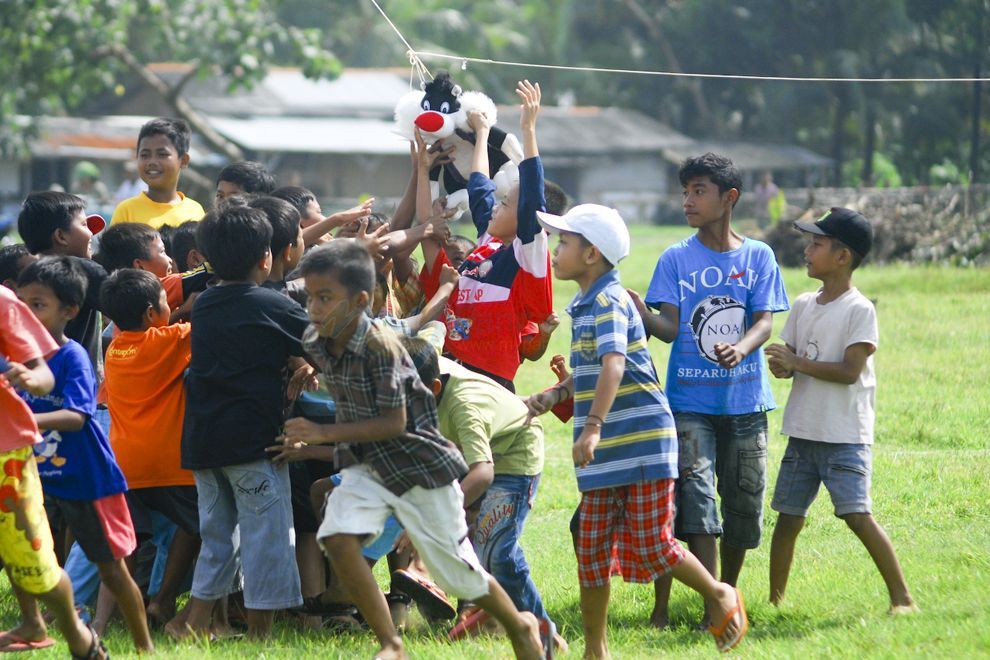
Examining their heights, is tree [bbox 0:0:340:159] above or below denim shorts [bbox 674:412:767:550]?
above

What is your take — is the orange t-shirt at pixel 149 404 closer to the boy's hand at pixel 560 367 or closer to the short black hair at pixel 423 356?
the short black hair at pixel 423 356

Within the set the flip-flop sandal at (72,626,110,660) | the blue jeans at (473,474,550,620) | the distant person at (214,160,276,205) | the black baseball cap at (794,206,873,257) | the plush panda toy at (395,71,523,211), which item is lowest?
the flip-flop sandal at (72,626,110,660)

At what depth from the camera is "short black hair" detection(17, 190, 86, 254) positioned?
5805mm

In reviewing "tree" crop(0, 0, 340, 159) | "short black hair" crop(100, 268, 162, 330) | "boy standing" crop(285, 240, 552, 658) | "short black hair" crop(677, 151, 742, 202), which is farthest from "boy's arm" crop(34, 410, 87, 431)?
"tree" crop(0, 0, 340, 159)

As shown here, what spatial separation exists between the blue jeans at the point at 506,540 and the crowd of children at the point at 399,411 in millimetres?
12

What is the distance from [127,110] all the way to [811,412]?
169 ft

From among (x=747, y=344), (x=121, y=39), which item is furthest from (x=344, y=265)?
(x=121, y=39)

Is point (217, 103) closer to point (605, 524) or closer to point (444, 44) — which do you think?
point (444, 44)

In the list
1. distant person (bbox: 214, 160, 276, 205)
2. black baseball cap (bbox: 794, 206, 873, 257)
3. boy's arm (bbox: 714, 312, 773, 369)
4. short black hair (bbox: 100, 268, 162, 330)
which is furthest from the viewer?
distant person (bbox: 214, 160, 276, 205)

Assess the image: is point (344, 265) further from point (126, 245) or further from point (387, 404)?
point (126, 245)

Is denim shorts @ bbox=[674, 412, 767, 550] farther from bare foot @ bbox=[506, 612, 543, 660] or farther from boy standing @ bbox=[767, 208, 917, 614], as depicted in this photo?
bare foot @ bbox=[506, 612, 543, 660]

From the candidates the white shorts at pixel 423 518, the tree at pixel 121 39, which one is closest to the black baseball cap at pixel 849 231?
the white shorts at pixel 423 518

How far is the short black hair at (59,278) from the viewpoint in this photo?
4.77m

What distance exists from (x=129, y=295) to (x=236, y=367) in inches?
22.1
